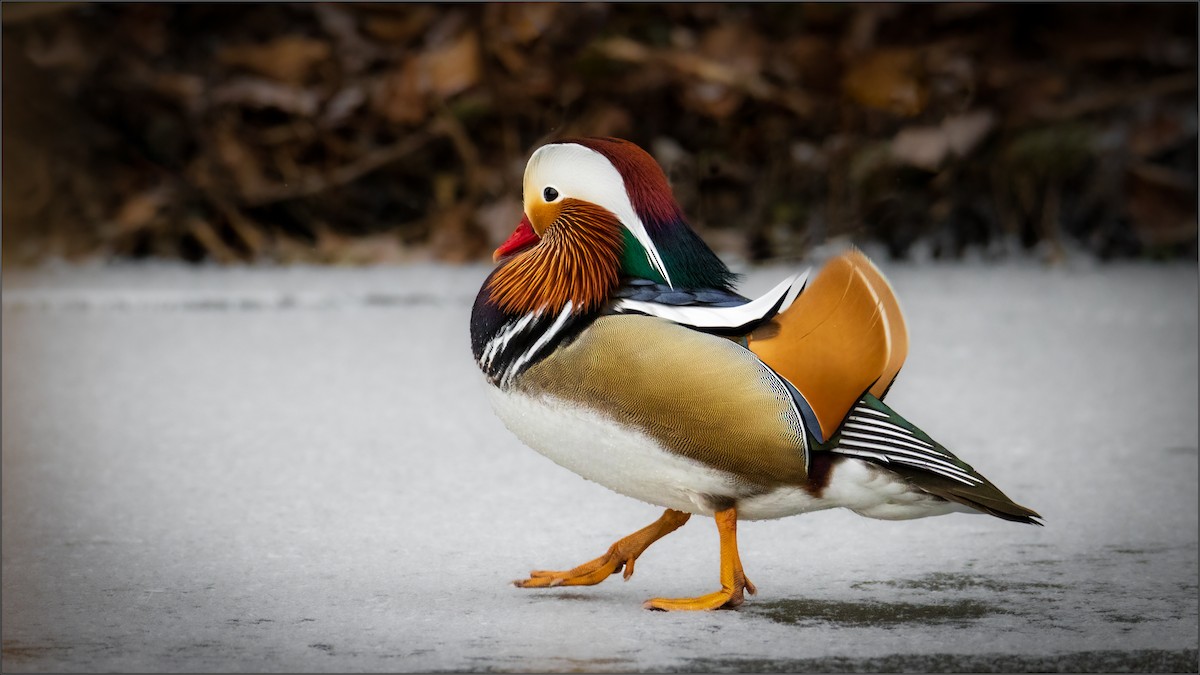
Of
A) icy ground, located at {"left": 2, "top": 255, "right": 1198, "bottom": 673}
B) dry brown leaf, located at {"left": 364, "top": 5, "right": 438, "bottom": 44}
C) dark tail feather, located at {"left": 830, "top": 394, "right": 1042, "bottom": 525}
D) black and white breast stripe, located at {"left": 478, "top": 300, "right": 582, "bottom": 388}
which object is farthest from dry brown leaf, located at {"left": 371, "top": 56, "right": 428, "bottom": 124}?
dark tail feather, located at {"left": 830, "top": 394, "right": 1042, "bottom": 525}

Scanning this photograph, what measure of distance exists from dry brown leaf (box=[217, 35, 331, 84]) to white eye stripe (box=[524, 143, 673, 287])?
19.0 ft

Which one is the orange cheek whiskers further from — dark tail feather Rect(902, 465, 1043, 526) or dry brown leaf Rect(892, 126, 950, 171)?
dry brown leaf Rect(892, 126, 950, 171)

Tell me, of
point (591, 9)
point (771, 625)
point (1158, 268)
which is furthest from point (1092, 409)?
point (591, 9)

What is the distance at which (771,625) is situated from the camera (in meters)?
2.66

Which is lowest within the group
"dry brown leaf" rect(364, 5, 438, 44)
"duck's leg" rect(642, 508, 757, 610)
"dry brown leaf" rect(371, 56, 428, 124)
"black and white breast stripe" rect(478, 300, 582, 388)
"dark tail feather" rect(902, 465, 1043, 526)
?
"duck's leg" rect(642, 508, 757, 610)

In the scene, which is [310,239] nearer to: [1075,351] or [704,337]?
[1075,351]

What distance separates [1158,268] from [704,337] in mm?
5633

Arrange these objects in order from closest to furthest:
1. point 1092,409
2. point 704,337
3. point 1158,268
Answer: point 704,337 < point 1092,409 < point 1158,268

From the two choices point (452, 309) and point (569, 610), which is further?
point (452, 309)

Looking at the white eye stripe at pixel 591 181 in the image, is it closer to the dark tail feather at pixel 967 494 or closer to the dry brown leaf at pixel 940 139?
the dark tail feather at pixel 967 494

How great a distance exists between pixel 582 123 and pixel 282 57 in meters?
1.63

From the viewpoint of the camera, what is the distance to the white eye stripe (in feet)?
8.77

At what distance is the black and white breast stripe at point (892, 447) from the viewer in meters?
2.59

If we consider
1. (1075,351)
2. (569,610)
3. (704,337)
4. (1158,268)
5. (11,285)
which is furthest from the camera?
(1158,268)
